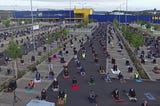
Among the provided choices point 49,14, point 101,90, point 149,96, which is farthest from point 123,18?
point 149,96

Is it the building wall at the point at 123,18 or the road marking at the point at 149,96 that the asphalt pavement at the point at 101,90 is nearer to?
the road marking at the point at 149,96

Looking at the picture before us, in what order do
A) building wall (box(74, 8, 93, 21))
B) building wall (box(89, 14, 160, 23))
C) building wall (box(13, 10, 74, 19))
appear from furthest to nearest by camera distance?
1. building wall (box(13, 10, 74, 19))
2. building wall (box(74, 8, 93, 21))
3. building wall (box(89, 14, 160, 23))

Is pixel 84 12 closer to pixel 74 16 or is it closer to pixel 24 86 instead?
pixel 74 16

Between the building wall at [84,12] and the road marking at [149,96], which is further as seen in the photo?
the building wall at [84,12]

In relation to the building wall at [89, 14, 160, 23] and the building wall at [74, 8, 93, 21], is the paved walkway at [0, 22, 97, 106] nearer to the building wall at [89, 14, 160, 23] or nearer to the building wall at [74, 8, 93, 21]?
the building wall at [89, 14, 160, 23]

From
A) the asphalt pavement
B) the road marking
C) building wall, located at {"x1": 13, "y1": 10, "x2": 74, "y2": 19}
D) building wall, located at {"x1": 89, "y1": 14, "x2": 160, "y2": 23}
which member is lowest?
the road marking

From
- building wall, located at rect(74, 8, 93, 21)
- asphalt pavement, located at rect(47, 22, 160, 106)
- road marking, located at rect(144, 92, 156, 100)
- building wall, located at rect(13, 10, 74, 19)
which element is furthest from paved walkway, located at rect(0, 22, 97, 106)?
building wall, located at rect(13, 10, 74, 19)

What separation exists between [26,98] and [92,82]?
26.2ft

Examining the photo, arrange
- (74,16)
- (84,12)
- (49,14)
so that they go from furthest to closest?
(49,14) → (84,12) → (74,16)

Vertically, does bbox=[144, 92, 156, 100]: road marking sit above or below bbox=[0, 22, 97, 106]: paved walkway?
Result: below

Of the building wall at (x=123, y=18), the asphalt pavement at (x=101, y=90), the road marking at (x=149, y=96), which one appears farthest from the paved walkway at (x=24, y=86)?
the building wall at (x=123, y=18)

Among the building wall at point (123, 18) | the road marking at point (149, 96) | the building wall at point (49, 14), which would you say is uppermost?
the building wall at point (49, 14)

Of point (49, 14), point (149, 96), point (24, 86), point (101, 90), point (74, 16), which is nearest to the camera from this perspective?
point (149, 96)

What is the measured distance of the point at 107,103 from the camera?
23.1m
